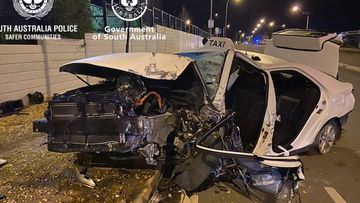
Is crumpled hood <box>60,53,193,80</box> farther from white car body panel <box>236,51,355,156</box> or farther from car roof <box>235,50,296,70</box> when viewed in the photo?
white car body panel <box>236,51,355,156</box>

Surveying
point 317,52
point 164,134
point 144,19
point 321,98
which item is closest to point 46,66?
point 164,134

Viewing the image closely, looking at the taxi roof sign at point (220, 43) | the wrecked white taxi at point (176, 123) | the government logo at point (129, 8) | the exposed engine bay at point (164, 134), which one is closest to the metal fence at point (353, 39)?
the government logo at point (129, 8)

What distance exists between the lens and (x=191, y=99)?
383 cm

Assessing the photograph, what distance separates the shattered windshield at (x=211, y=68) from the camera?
3.79m

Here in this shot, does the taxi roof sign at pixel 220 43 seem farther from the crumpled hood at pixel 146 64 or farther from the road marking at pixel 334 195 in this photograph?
the road marking at pixel 334 195

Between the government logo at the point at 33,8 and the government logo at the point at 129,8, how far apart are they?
544 centimetres

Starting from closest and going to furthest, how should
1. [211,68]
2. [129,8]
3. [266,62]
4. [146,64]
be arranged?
[146,64] < [211,68] < [266,62] < [129,8]

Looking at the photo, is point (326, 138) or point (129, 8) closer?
point (326, 138)

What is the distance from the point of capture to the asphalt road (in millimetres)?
3857

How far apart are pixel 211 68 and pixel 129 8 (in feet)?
44.7

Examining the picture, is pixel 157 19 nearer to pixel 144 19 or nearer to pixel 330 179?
pixel 144 19

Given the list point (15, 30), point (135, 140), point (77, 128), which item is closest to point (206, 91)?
point (135, 140)

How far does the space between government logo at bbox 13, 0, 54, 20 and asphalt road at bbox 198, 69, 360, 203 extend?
8.16m

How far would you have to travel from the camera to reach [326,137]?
5230 mm
